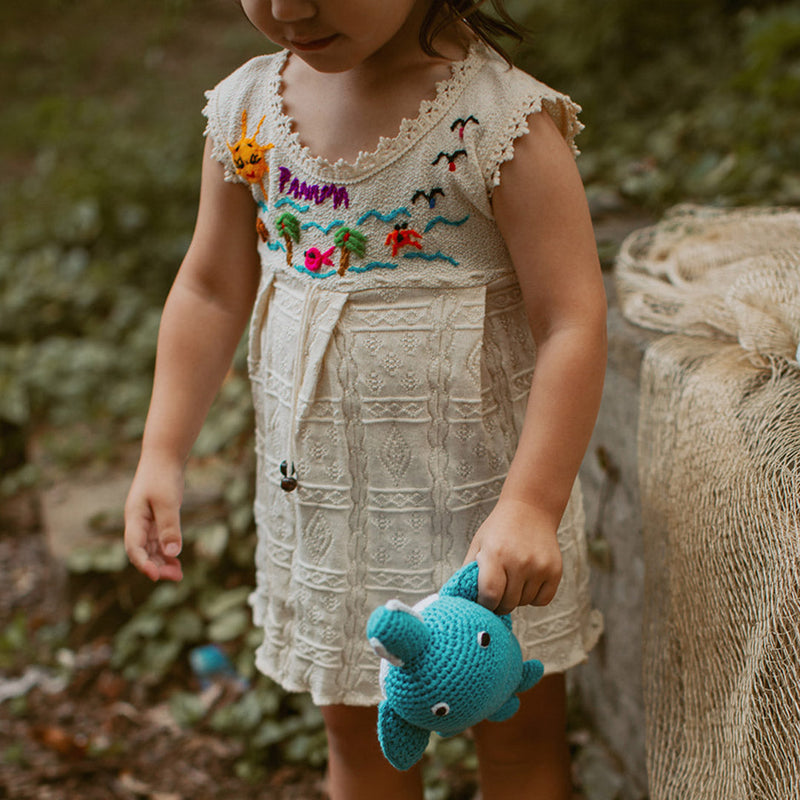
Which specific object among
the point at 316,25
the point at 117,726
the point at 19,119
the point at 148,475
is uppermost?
the point at 316,25

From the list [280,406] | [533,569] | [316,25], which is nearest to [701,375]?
[533,569]

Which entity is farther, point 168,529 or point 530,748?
point 530,748

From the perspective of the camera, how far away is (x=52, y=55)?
18.3 feet

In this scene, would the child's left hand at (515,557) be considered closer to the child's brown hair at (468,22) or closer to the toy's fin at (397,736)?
the toy's fin at (397,736)

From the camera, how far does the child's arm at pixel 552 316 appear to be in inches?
40.5

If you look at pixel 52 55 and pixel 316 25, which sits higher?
pixel 316 25

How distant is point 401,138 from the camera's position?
1.07 m

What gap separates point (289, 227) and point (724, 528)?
0.62 m

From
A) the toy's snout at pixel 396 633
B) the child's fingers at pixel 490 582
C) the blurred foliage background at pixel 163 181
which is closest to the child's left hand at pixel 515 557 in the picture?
the child's fingers at pixel 490 582

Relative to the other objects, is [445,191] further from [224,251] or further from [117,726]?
[117,726]

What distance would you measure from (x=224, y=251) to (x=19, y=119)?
453cm

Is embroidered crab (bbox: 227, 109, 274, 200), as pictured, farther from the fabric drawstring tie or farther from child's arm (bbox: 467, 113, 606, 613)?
child's arm (bbox: 467, 113, 606, 613)

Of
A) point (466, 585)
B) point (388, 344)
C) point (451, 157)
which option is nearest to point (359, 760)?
point (466, 585)

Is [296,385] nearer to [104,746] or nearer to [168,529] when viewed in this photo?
[168,529]
